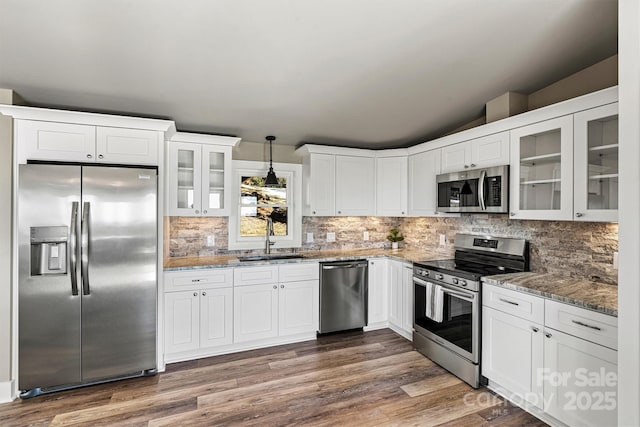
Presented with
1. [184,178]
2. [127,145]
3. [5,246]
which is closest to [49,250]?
[5,246]

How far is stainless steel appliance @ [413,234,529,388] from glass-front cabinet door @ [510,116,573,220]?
0.50m

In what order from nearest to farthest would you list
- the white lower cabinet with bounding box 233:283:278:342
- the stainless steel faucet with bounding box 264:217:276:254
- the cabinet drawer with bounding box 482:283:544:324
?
1. the cabinet drawer with bounding box 482:283:544:324
2. the white lower cabinet with bounding box 233:283:278:342
3. the stainless steel faucet with bounding box 264:217:276:254

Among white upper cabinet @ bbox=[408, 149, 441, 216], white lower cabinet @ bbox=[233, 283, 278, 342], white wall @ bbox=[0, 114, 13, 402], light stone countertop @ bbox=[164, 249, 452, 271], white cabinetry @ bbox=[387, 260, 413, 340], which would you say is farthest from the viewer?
white upper cabinet @ bbox=[408, 149, 441, 216]

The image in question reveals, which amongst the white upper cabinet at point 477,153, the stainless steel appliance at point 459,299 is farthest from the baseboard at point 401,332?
the white upper cabinet at point 477,153

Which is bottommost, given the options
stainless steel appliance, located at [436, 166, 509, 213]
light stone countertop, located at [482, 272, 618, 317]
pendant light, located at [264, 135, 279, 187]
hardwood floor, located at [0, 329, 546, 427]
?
hardwood floor, located at [0, 329, 546, 427]

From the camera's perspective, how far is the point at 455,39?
2203 millimetres

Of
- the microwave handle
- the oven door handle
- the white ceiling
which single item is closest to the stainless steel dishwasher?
the oven door handle

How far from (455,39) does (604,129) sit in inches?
46.6

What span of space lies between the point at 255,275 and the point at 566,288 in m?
Result: 2.69

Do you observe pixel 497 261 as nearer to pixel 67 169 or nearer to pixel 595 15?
pixel 595 15

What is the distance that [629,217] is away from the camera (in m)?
1.21

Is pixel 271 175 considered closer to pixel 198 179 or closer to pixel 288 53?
pixel 198 179

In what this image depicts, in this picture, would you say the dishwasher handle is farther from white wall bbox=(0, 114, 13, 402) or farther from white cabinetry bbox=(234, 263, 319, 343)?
white wall bbox=(0, 114, 13, 402)

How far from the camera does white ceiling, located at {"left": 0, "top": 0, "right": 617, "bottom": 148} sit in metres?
1.86
